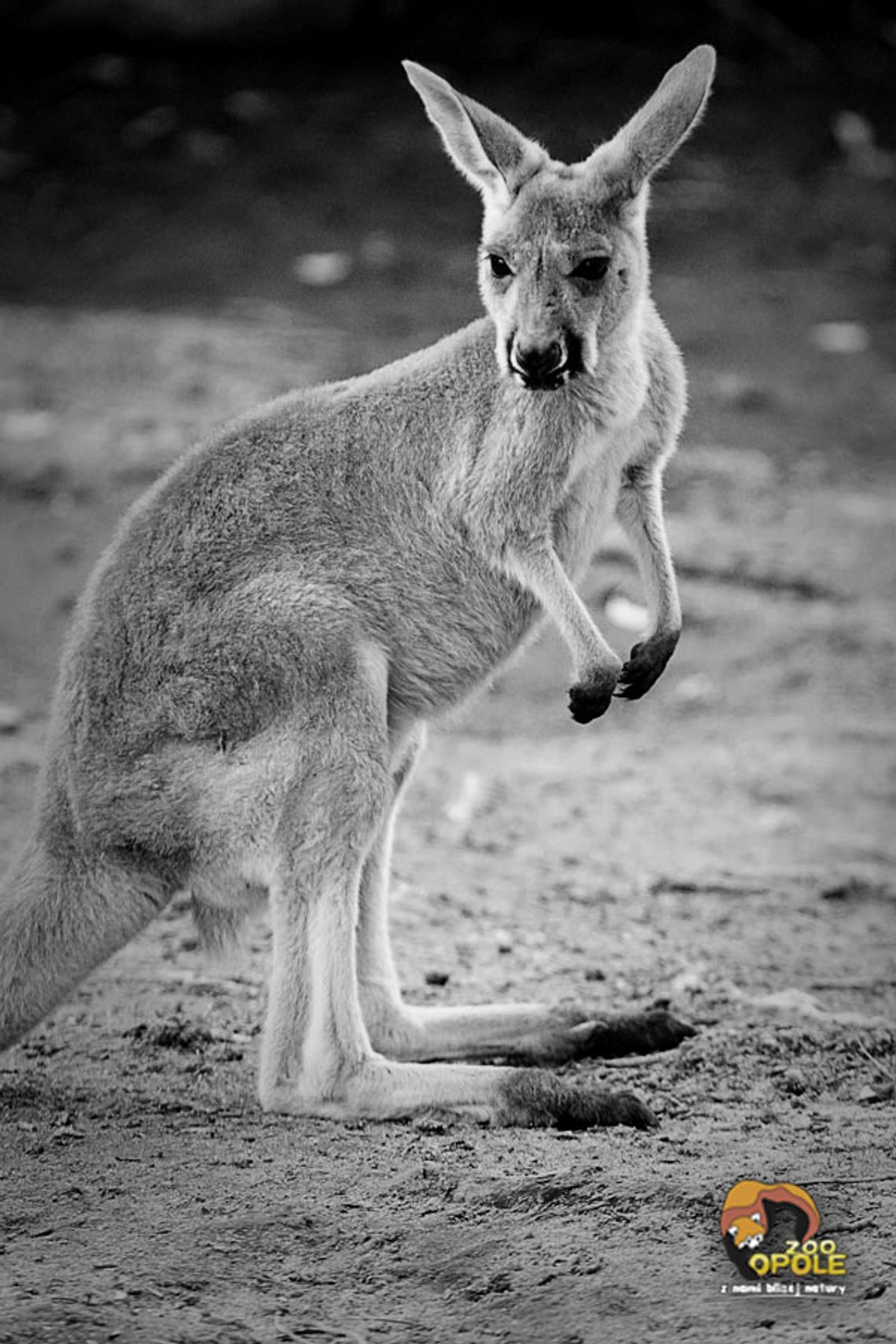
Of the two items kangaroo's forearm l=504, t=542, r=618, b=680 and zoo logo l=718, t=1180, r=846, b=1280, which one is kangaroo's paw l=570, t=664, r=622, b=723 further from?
zoo logo l=718, t=1180, r=846, b=1280

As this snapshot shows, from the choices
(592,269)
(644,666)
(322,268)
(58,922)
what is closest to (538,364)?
(592,269)

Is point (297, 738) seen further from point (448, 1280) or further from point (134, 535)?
point (448, 1280)

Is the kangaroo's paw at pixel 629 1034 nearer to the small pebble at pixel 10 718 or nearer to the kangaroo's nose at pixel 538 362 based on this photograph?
the kangaroo's nose at pixel 538 362

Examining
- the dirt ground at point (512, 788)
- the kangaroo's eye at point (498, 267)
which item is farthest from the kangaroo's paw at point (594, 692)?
the kangaroo's eye at point (498, 267)

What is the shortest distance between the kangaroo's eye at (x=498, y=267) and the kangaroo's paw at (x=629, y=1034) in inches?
68.1

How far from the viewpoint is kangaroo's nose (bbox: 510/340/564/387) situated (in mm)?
3619

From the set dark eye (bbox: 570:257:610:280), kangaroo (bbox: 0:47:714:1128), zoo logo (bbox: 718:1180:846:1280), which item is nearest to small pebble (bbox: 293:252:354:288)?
kangaroo (bbox: 0:47:714:1128)

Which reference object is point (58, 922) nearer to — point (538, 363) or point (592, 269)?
point (538, 363)

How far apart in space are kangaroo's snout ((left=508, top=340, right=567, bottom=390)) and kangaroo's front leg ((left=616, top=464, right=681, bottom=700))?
2.11 ft

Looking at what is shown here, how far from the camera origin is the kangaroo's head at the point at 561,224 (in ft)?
12.2

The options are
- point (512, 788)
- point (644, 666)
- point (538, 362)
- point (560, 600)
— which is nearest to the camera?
point (538, 362)

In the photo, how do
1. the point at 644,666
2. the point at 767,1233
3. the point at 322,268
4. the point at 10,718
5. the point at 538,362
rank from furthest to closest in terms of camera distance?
the point at 322,268, the point at 10,718, the point at 644,666, the point at 538,362, the point at 767,1233

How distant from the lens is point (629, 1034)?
14.0 ft

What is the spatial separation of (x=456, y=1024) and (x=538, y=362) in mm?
1596
